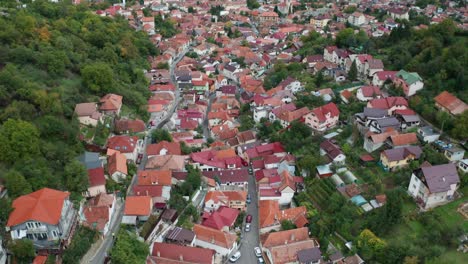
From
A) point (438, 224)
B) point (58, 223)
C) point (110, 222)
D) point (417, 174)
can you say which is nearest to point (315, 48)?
point (417, 174)

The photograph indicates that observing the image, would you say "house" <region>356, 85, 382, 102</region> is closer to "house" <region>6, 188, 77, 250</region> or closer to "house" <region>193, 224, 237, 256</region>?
"house" <region>193, 224, 237, 256</region>

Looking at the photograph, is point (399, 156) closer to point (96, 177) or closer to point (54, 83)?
point (96, 177)

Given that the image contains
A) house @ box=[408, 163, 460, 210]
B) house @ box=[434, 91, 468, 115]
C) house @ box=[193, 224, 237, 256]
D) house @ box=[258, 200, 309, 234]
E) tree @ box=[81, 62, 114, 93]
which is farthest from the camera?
tree @ box=[81, 62, 114, 93]

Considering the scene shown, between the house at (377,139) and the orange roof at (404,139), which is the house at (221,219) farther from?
the orange roof at (404,139)

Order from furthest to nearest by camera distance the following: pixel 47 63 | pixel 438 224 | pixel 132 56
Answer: pixel 132 56 < pixel 47 63 < pixel 438 224

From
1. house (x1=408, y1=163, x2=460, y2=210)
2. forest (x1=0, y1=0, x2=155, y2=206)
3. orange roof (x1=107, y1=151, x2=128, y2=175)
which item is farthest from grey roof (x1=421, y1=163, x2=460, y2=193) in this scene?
forest (x1=0, y1=0, x2=155, y2=206)

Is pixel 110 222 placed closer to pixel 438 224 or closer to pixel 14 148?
pixel 14 148

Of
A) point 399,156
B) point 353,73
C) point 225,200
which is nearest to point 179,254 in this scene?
point 225,200
